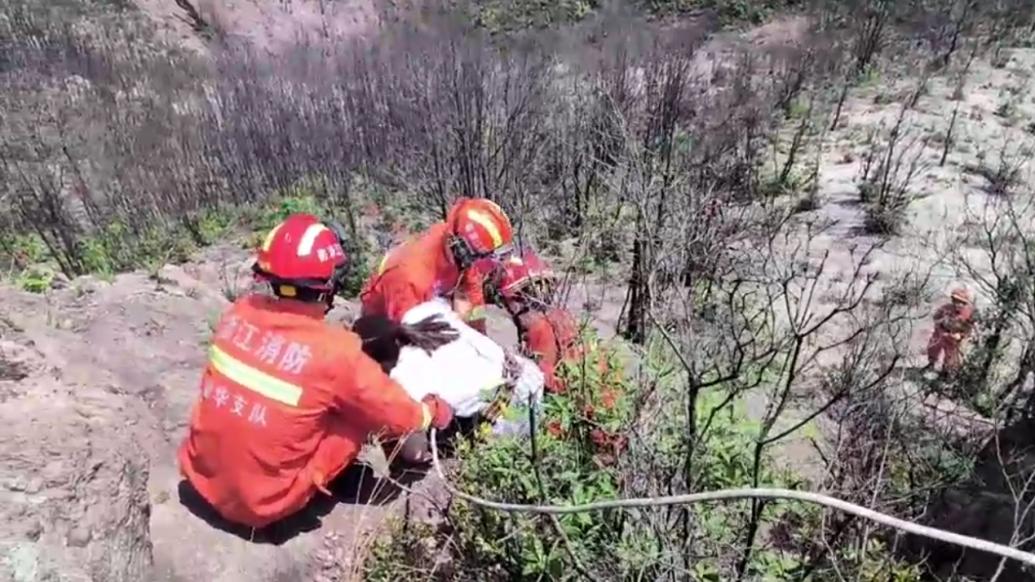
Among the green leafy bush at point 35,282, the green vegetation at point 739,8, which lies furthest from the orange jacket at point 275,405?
the green vegetation at point 739,8

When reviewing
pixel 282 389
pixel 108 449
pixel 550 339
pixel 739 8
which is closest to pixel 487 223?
pixel 550 339

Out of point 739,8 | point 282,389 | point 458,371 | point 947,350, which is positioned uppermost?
point 282,389

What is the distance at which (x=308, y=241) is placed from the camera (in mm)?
3369

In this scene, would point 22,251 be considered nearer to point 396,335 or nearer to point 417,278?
point 417,278

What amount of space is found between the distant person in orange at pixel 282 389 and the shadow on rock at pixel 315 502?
12 cm

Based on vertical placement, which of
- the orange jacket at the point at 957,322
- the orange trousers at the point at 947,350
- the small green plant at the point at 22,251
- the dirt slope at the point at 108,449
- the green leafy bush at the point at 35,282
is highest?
the dirt slope at the point at 108,449

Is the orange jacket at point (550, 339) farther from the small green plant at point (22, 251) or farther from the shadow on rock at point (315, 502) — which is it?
the small green plant at point (22, 251)

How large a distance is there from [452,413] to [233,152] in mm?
7918

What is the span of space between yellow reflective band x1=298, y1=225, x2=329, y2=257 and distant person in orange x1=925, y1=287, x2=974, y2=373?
486cm

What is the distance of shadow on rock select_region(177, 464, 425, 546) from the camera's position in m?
3.64

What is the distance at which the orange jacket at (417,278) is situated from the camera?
4.61m

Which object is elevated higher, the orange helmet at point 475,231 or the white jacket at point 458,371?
the orange helmet at point 475,231

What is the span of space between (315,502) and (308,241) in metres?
1.30

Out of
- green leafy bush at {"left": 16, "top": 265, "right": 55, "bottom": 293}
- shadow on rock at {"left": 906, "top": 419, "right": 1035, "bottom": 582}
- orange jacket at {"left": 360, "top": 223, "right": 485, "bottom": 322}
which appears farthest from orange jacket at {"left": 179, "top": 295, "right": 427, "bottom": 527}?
green leafy bush at {"left": 16, "top": 265, "right": 55, "bottom": 293}
